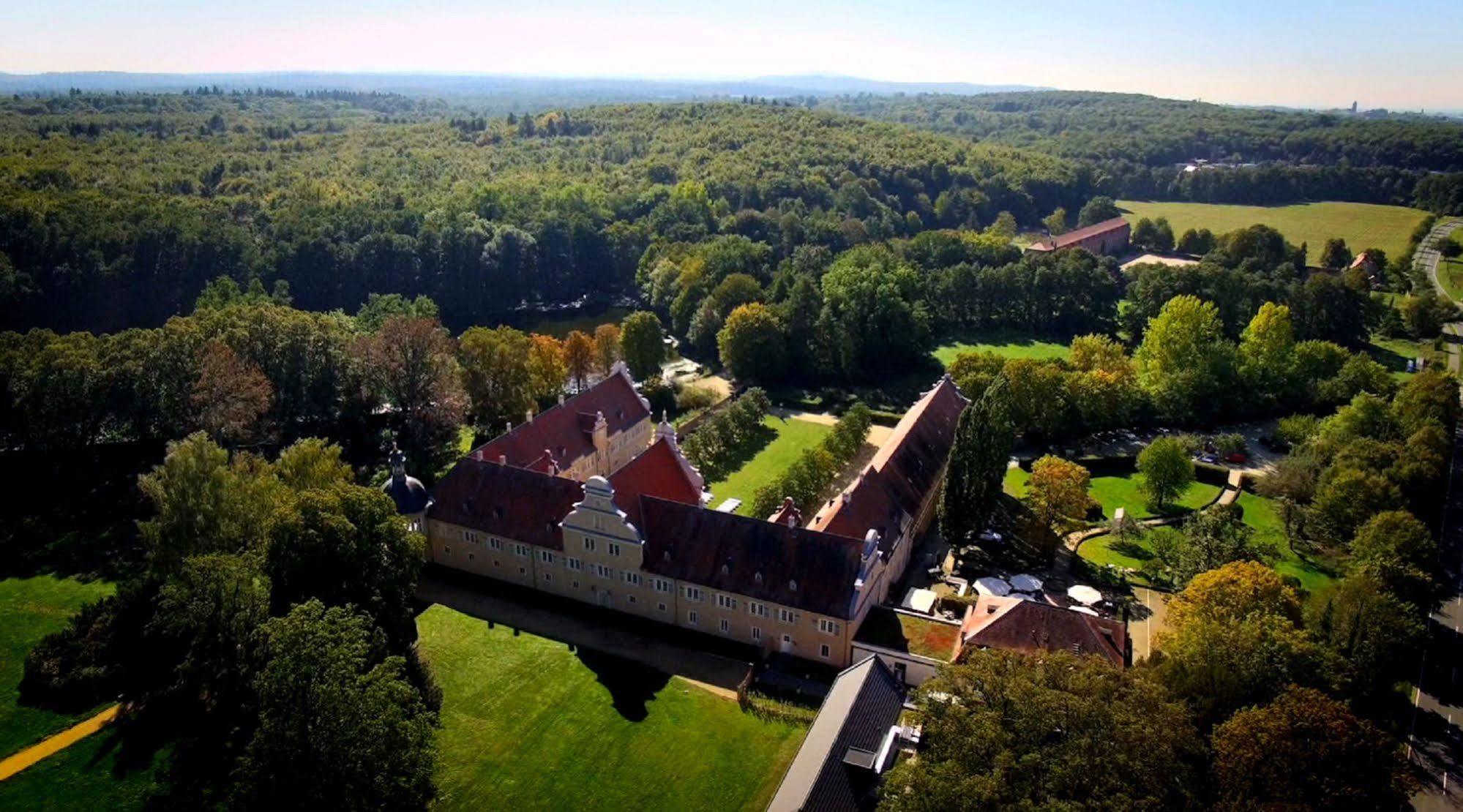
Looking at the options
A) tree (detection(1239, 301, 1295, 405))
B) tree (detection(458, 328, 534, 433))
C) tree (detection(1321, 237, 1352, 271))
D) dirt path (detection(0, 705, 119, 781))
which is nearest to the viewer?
dirt path (detection(0, 705, 119, 781))

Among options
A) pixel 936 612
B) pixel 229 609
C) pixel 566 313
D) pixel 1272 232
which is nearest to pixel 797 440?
pixel 936 612

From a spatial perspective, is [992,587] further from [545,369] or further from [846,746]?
[545,369]

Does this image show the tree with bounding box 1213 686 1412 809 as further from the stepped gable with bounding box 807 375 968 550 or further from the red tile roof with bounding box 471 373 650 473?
the red tile roof with bounding box 471 373 650 473

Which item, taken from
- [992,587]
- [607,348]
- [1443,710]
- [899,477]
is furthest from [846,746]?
[607,348]

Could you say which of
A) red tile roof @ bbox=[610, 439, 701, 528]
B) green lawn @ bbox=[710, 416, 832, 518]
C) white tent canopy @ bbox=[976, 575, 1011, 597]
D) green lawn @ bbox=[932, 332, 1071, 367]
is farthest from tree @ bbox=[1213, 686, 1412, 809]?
green lawn @ bbox=[932, 332, 1071, 367]

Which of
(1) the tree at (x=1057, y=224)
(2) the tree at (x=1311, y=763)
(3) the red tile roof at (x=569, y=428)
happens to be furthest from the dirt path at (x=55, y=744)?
(1) the tree at (x=1057, y=224)
